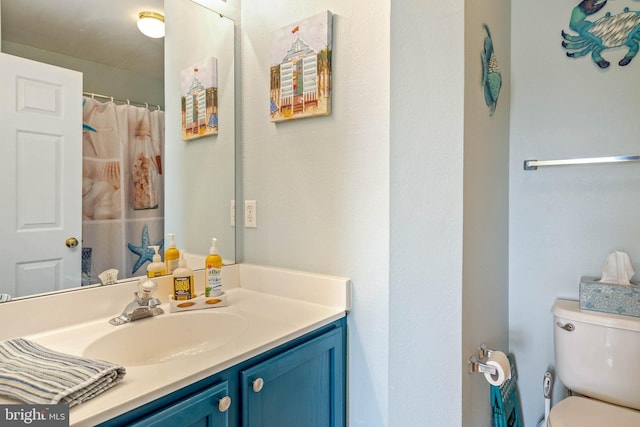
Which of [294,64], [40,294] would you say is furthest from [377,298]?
[40,294]

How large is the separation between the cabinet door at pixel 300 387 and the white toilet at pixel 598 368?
73cm

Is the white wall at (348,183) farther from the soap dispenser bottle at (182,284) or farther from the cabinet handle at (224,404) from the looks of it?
the cabinet handle at (224,404)

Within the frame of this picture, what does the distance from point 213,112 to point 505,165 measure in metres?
1.27

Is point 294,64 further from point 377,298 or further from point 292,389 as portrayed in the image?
point 292,389

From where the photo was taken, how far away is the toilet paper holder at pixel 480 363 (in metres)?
1.05

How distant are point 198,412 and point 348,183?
0.83 metres

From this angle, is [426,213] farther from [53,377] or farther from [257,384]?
[53,377]

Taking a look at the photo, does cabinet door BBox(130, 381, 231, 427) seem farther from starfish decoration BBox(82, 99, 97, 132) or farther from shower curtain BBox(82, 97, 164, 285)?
starfish decoration BBox(82, 99, 97, 132)

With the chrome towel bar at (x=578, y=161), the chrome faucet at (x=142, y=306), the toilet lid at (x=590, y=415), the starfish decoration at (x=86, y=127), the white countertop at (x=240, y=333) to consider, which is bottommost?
the toilet lid at (x=590, y=415)

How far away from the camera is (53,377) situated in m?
0.69

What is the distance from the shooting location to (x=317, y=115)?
52.6 inches

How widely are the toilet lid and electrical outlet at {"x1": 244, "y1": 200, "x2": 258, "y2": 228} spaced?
130cm

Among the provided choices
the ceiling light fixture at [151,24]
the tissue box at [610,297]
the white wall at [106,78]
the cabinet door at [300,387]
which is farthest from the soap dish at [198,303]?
the tissue box at [610,297]

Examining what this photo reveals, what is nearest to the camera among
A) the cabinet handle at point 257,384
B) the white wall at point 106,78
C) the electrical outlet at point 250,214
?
the cabinet handle at point 257,384
